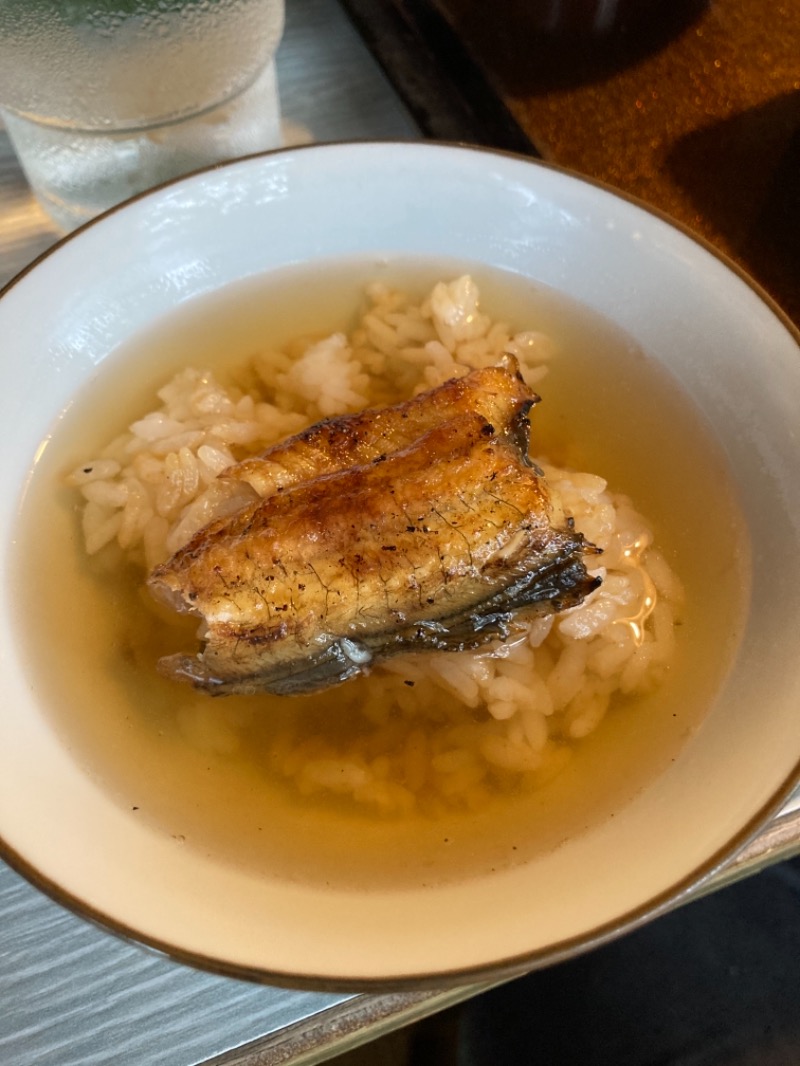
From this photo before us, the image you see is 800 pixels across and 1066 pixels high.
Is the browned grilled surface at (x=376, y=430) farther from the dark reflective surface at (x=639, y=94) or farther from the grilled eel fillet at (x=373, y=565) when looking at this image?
the dark reflective surface at (x=639, y=94)

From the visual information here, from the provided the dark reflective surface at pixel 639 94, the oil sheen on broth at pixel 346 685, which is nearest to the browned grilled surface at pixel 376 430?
the oil sheen on broth at pixel 346 685

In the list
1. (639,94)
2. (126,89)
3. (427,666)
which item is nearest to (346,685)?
(427,666)

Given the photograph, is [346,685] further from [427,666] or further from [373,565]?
[373,565]

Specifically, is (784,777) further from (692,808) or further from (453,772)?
(453,772)

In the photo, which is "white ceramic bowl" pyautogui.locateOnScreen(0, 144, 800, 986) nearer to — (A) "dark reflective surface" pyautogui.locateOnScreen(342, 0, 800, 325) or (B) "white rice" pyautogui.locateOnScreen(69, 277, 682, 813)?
(B) "white rice" pyautogui.locateOnScreen(69, 277, 682, 813)

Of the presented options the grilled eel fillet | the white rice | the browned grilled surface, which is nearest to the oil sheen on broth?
the white rice

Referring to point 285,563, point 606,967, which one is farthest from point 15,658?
point 606,967
